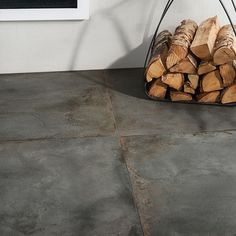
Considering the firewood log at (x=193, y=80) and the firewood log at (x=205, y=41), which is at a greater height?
the firewood log at (x=205, y=41)

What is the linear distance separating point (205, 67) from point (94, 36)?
3.51 ft

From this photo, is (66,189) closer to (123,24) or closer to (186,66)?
(186,66)

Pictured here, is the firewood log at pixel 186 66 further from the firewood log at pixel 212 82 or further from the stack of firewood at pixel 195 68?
the firewood log at pixel 212 82

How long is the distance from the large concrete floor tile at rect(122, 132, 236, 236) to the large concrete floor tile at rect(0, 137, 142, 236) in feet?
0.33

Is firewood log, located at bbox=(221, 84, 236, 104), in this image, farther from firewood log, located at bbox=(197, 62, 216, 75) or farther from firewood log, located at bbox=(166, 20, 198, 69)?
firewood log, located at bbox=(166, 20, 198, 69)

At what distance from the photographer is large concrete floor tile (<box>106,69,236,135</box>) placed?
2797mm

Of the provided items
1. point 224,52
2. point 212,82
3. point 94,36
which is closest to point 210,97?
point 212,82

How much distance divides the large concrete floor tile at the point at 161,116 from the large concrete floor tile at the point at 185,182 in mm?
105

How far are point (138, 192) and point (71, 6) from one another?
1.83 m

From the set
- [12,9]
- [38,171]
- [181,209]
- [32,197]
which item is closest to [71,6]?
[12,9]

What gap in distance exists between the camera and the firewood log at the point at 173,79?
2.97 meters

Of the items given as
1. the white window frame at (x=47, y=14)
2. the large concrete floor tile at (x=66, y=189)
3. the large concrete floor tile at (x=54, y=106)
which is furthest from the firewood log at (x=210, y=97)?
the white window frame at (x=47, y=14)

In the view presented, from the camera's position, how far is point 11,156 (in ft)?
8.01

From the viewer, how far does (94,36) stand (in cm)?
347
